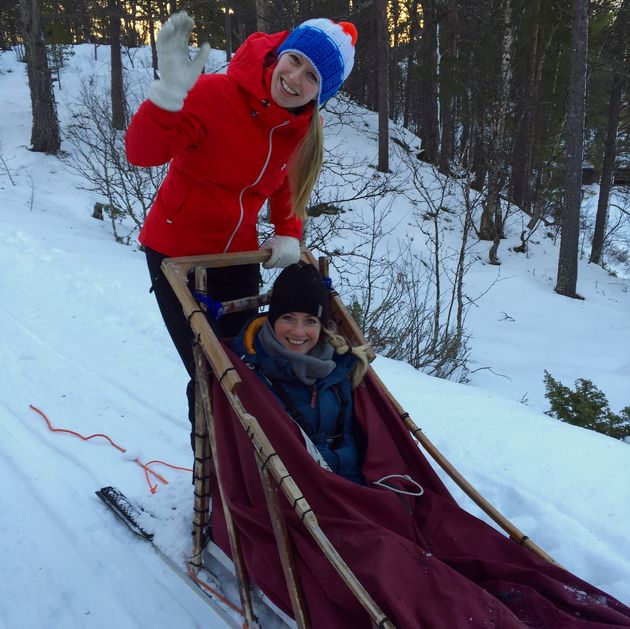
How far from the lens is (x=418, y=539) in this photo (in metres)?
1.79

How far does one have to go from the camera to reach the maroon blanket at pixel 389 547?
1.41m

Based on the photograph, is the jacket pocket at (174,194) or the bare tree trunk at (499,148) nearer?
the jacket pocket at (174,194)

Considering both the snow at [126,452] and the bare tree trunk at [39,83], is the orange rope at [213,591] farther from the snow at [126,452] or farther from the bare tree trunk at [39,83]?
the bare tree trunk at [39,83]

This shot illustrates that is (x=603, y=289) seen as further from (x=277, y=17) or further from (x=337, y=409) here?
(x=337, y=409)

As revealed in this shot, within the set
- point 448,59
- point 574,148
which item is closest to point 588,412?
point 574,148

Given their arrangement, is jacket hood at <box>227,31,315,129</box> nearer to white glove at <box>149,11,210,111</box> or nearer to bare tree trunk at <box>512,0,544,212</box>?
white glove at <box>149,11,210,111</box>

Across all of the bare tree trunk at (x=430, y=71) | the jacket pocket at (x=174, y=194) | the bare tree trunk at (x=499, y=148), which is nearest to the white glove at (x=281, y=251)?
the jacket pocket at (x=174, y=194)

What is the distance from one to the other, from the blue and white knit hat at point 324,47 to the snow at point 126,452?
1922 millimetres

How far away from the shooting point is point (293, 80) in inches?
64.1

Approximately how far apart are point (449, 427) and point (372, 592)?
6.29 feet

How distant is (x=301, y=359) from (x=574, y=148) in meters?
10.8

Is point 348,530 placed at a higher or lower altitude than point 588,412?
higher

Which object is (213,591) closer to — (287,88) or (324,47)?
(287,88)

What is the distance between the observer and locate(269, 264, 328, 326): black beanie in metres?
1.99
